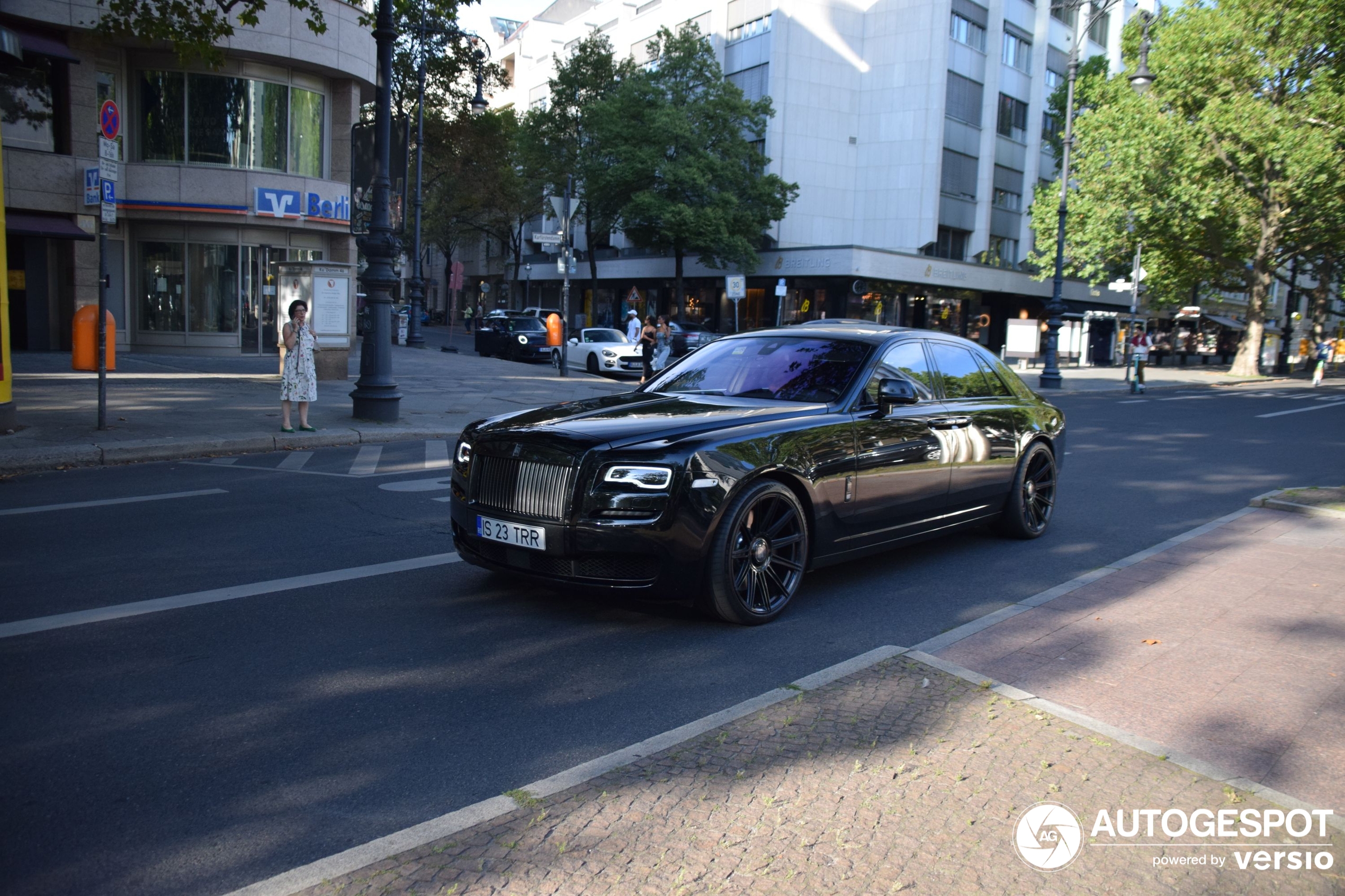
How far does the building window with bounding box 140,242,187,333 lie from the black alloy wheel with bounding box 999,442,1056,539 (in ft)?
76.4

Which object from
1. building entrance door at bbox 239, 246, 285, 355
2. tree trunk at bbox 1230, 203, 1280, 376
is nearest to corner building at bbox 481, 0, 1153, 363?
tree trunk at bbox 1230, 203, 1280, 376

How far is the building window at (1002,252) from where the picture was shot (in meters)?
54.5

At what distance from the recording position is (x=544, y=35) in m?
76.8

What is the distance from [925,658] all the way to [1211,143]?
131 feet

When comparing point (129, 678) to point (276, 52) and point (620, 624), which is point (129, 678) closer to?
point (620, 624)

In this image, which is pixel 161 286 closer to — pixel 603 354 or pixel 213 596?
pixel 603 354

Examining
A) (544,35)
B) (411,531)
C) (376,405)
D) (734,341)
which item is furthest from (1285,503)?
(544,35)

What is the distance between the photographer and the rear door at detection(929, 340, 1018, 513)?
21.7ft

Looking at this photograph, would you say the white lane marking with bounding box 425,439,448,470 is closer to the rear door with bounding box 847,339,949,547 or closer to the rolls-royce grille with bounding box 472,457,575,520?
the rolls-royce grille with bounding box 472,457,575,520

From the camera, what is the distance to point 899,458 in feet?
19.7

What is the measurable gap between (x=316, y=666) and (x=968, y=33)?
178 feet

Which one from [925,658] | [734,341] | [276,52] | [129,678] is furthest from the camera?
[276,52]

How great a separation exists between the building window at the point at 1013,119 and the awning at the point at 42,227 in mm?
45098

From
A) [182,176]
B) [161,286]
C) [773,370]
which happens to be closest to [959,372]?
[773,370]
